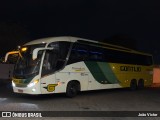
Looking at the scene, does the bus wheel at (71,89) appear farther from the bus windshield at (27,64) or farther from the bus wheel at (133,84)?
the bus wheel at (133,84)

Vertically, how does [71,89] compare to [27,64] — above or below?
below

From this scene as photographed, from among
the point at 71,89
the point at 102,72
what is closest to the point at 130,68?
the point at 102,72

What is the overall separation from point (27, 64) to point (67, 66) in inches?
90.8

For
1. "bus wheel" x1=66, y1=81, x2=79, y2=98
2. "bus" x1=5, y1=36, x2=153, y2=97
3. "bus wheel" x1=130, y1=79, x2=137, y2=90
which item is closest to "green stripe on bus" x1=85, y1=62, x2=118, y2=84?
"bus" x1=5, y1=36, x2=153, y2=97

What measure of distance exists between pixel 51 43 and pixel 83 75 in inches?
126

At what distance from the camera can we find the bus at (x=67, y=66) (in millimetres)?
17188

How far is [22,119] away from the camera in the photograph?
11.3 m

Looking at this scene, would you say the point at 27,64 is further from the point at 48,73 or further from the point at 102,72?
the point at 102,72

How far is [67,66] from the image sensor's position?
18.6 meters

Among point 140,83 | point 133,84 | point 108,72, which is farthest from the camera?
point 140,83

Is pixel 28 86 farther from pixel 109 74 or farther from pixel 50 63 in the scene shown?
pixel 109 74

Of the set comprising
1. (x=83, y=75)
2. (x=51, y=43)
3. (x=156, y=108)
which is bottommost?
(x=156, y=108)

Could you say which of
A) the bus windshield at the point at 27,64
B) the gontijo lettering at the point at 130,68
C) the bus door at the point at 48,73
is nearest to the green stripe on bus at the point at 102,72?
the gontijo lettering at the point at 130,68

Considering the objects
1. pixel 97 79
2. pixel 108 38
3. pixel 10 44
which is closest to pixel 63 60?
pixel 97 79
